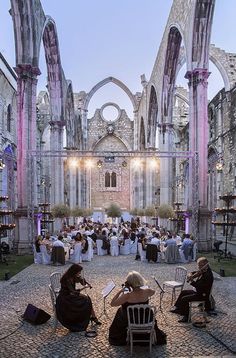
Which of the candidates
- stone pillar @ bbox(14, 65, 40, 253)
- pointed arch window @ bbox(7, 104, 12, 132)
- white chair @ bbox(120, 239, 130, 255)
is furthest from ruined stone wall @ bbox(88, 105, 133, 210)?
stone pillar @ bbox(14, 65, 40, 253)

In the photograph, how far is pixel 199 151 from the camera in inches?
640

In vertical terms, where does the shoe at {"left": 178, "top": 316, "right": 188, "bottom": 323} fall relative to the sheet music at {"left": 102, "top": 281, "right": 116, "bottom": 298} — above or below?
below

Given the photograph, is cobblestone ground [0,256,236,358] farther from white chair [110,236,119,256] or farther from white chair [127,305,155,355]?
white chair [110,236,119,256]

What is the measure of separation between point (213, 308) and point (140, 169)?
30.3m

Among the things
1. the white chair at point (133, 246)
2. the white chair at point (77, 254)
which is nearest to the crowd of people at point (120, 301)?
the white chair at point (77, 254)

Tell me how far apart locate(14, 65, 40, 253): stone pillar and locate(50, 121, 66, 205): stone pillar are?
7694mm

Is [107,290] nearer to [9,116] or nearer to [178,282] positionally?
[178,282]

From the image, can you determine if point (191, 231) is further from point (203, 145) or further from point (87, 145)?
point (87, 145)

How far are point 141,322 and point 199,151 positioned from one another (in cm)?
1188

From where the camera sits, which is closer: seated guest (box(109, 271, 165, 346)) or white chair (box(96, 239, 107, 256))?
seated guest (box(109, 271, 165, 346))

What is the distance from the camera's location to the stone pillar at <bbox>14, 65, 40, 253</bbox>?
51.4 feet

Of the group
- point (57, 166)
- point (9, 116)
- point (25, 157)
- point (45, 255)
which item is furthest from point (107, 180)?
point (45, 255)

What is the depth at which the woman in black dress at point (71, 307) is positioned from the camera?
5992 mm

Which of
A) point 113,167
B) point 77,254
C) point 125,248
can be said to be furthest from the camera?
point 113,167
